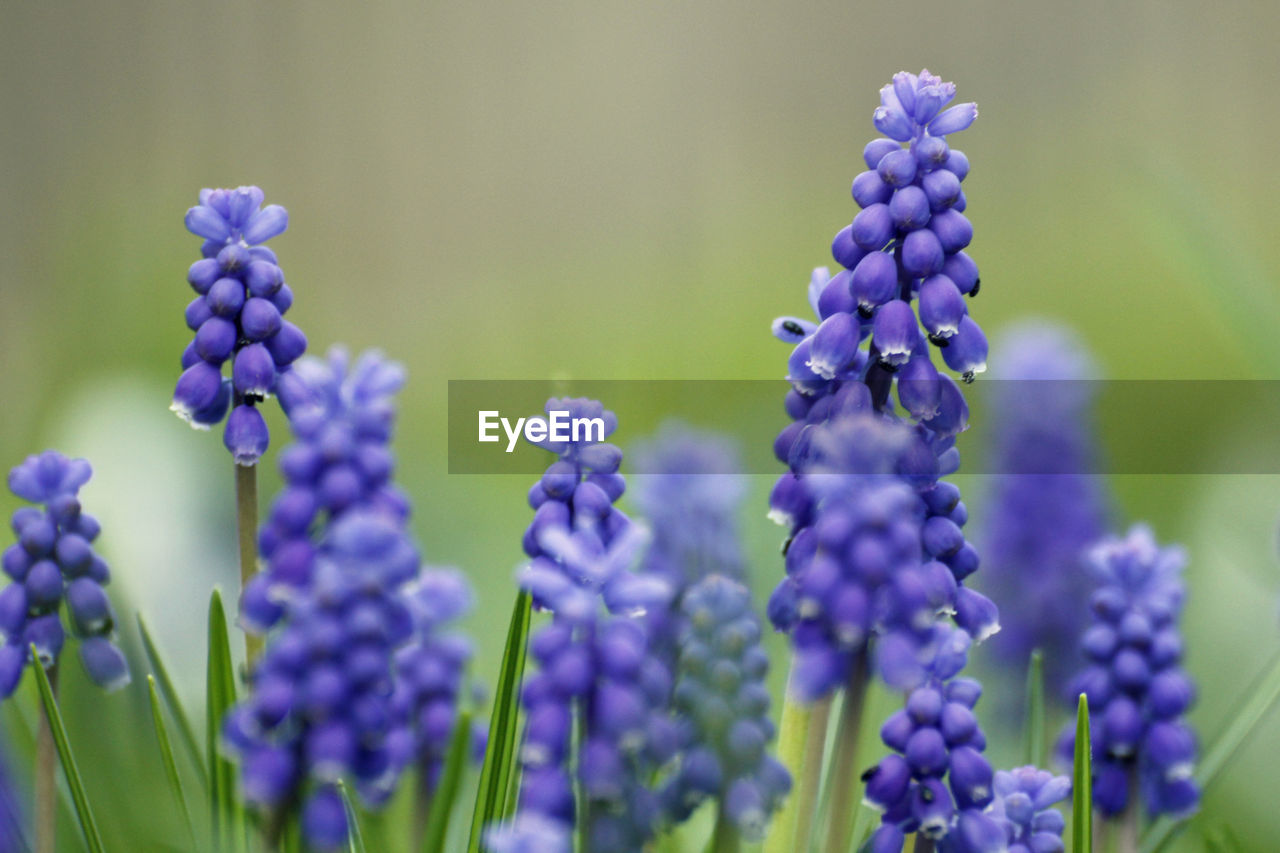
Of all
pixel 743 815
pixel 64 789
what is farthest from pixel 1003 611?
pixel 64 789

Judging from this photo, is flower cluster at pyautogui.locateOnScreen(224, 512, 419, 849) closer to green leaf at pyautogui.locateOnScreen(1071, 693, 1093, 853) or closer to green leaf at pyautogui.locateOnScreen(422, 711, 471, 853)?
green leaf at pyautogui.locateOnScreen(422, 711, 471, 853)

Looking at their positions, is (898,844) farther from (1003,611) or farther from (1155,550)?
(1003,611)

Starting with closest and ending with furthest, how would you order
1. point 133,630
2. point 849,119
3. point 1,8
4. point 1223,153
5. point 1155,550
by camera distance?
point 1155,550
point 133,630
point 1,8
point 1223,153
point 849,119

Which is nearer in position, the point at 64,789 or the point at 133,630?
the point at 64,789

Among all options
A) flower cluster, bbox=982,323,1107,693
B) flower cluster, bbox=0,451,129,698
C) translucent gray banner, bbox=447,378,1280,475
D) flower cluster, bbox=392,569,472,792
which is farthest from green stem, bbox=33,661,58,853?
flower cluster, bbox=982,323,1107,693

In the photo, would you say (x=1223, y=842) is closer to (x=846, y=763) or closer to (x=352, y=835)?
(x=846, y=763)

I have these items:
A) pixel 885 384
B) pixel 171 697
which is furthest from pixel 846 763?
pixel 171 697
